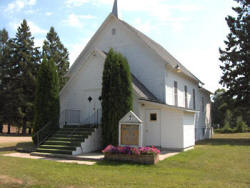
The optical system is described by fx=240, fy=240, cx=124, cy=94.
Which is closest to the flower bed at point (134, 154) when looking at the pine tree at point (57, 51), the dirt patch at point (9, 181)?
the dirt patch at point (9, 181)

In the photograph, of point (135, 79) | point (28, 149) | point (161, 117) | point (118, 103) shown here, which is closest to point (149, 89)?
point (135, 79)

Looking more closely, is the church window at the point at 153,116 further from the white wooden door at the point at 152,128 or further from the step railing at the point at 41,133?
Result: the step railing at the point at 41,133

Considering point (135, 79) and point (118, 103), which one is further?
point (135, 79)

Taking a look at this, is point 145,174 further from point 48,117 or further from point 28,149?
point 48,117

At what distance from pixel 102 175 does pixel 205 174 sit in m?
3.74

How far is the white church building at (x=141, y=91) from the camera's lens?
1536cm

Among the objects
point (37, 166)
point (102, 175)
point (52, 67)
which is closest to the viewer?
point (102, 175)

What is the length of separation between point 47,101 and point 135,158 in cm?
828

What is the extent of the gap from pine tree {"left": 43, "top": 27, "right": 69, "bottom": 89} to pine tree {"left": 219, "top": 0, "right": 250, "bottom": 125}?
1096 inches

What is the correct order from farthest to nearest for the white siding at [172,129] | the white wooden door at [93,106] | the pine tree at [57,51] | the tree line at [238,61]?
the pine tree at [57,51] < the tree line at [238,61] < the white wooden door at [93,106] < the white siding at [172,129]

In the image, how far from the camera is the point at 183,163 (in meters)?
10.6

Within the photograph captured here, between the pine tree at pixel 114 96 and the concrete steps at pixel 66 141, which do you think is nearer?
the concrete steps at pixel 66 141

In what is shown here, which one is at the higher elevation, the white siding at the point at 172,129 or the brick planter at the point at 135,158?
the white siding at the point at 172,129

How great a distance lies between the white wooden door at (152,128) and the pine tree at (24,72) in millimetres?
24753
